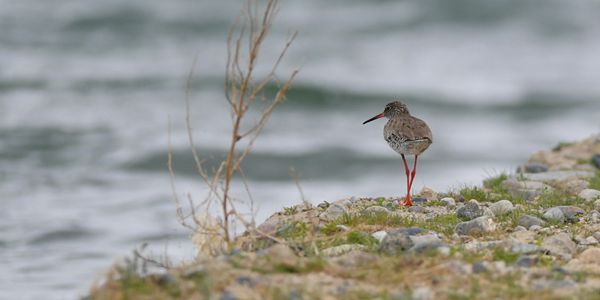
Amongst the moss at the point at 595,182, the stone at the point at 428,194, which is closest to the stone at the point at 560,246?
the stone at the point at 428,194

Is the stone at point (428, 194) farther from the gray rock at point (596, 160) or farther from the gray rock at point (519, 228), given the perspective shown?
the gray rock at point (596, 160)

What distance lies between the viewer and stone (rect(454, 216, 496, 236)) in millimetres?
7734

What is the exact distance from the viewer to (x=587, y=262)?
6.73 meters

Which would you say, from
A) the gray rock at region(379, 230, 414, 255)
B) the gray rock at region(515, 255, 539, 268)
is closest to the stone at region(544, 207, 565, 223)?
the gray rock at region(515, 255, 539, 268)

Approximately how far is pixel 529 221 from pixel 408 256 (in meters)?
1.95

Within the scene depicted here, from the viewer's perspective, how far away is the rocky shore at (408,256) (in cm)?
582

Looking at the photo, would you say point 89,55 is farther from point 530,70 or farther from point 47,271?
point 47,271

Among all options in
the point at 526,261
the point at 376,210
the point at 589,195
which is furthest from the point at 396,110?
the point at 526,261

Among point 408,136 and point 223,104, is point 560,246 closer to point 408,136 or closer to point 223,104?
point 408,136

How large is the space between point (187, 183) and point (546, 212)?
1113 centimetres

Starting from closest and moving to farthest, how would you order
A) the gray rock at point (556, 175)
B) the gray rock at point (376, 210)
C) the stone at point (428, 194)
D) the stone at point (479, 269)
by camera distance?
the stone at point (479, 269), the gray rock at point (376, 210), the stone at point (428, 194), the gray rock at point (556, 175)

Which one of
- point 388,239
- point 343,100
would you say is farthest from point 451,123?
point 388,239

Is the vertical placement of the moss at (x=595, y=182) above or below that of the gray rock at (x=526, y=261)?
above

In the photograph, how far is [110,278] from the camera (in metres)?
5.82
